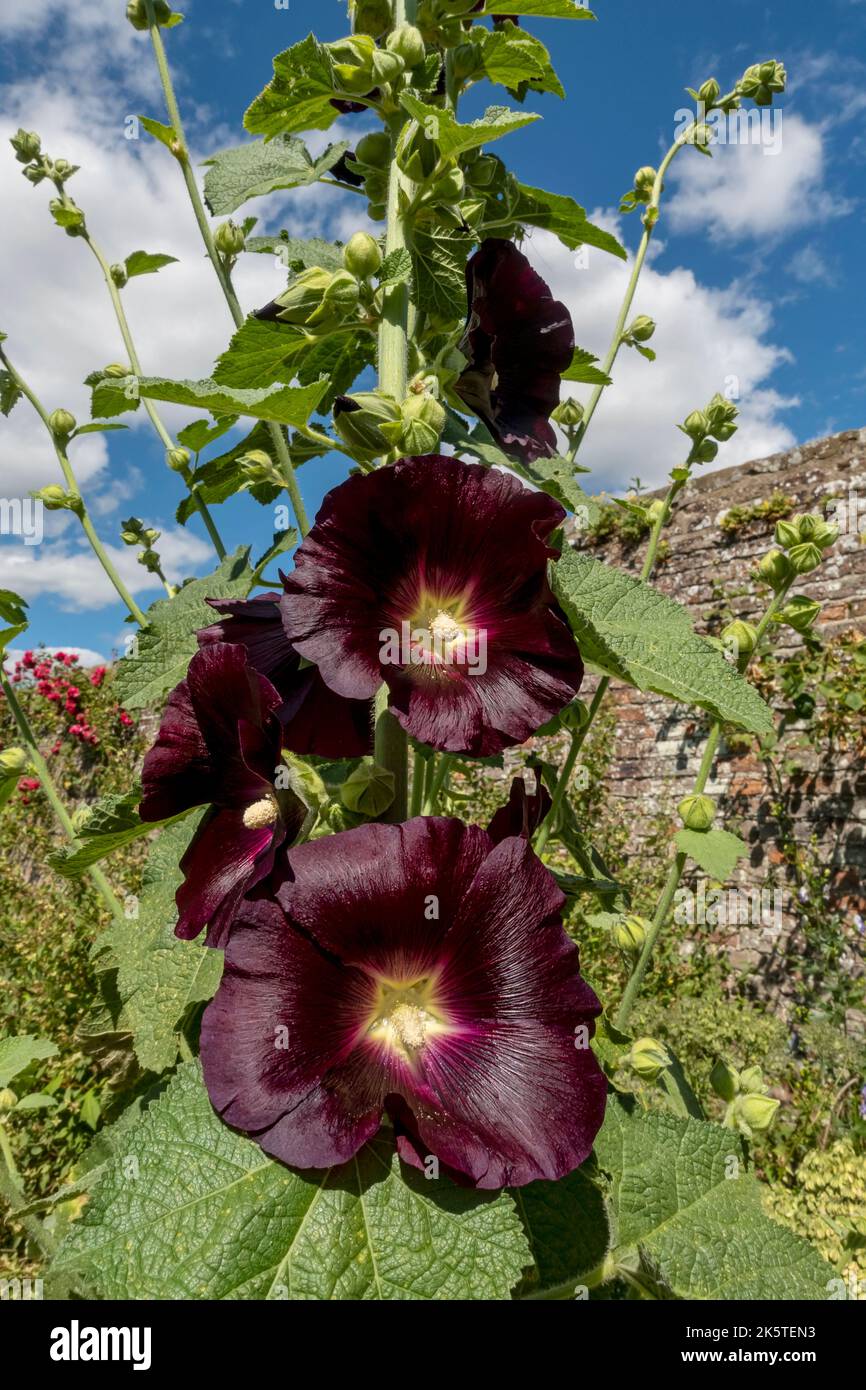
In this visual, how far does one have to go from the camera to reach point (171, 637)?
3.76 ft

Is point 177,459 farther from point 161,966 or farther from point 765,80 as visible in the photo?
point 765,80

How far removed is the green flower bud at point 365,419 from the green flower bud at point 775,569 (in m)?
1.03

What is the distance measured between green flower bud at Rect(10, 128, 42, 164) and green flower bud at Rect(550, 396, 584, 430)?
4.36 feet

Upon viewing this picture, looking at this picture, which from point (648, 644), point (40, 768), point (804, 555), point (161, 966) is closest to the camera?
point (648, 644)

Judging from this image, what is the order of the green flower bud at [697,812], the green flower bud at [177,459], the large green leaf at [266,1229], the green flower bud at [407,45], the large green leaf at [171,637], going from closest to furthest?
the large green leaf at [266,1229] → the green flower bud at [407,45] → the large green leaf at [171,637] → the green flower bud at [697,812] → the green flower bud at [177,459]

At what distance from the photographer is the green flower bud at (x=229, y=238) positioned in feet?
4.59

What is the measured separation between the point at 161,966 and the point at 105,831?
21cm

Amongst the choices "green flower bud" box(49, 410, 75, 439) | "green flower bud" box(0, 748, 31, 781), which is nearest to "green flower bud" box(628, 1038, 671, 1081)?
"green flower bud" box(0, 748, 31, 781)

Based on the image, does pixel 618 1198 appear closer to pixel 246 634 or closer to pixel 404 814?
pixel 404 814

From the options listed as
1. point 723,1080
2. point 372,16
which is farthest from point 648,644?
point 723,1080

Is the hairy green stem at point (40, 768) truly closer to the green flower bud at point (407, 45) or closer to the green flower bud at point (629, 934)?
the green flower bud at point (629, 934)

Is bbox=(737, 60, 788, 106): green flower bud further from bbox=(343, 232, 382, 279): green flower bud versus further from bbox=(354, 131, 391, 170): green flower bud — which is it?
bbox=(343, 232, 382, 279): green flower bud

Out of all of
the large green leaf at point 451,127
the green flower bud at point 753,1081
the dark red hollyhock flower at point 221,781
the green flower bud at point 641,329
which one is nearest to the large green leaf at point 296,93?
the large green leaf at point 451,127

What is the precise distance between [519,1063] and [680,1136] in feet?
1.56
